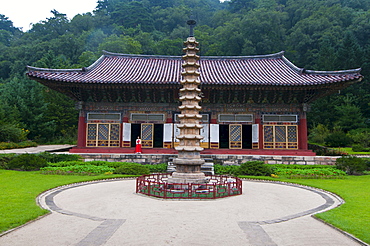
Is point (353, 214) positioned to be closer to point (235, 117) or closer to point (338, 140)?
point (235, 117)

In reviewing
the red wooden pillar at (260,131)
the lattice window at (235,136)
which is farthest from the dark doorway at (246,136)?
the red wooden pillar at (260,131)

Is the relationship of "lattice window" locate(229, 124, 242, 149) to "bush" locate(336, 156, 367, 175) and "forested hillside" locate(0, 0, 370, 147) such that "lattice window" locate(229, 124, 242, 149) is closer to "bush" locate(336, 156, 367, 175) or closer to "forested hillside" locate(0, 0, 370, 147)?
"bush" locate(336, 156, 367, 175)

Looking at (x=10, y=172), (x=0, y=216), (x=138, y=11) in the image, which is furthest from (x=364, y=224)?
(x=138, y=11)

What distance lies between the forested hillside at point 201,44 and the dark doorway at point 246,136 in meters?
13.5

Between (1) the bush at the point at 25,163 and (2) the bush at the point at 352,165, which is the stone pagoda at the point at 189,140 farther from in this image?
(2) the bush at the point at 352,165

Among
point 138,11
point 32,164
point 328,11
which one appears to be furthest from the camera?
point 138,11

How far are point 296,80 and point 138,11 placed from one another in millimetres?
75073

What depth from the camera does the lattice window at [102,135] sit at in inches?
894

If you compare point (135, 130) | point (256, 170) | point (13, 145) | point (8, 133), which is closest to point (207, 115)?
point (135, 130)

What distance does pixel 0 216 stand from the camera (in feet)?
23.1

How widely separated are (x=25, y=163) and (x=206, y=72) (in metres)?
16.3

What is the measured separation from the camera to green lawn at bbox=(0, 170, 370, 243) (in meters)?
6.58

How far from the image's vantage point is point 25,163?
16.6 metres

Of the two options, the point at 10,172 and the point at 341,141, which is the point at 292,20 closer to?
the point at 341,141
